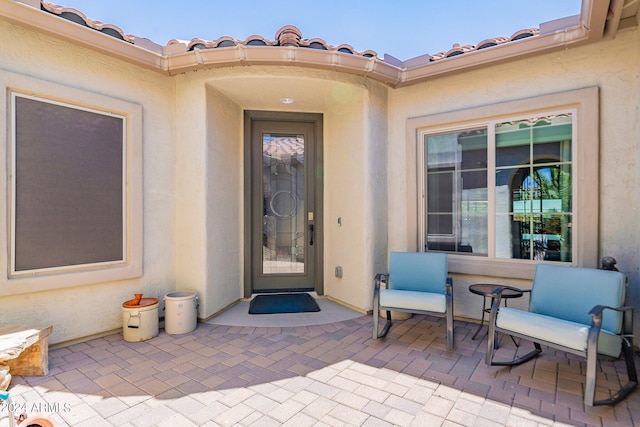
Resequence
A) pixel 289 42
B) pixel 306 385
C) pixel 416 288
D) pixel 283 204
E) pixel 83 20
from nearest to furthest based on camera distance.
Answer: pixel 306 385, pixel 83 20, pixel 289 42, pixel 416 288, pixel 283 204

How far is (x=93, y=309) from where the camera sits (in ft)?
12.2

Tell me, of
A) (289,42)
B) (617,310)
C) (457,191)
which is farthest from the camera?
(457,191)

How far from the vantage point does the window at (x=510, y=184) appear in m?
3.57

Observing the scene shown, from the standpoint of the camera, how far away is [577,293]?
9.78ft

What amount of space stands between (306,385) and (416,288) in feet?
6.12

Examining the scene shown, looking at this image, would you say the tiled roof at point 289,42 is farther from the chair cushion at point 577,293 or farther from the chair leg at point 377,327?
the chair leg at point 377,327

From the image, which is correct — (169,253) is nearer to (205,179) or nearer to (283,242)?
(205,179)

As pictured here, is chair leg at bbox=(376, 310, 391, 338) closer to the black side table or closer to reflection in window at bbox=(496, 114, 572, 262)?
the black side table

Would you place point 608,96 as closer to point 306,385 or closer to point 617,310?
point 617,310

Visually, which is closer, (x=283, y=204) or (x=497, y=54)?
(x=497, y=54)

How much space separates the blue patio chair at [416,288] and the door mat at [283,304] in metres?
1.30

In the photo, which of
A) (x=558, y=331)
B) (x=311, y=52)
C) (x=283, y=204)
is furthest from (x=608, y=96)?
(x=283, y=204)

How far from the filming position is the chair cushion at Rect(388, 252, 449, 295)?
3891mm

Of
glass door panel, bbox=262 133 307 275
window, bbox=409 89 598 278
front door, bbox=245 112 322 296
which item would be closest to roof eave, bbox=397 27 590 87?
window, bbox=409 89 598 278
